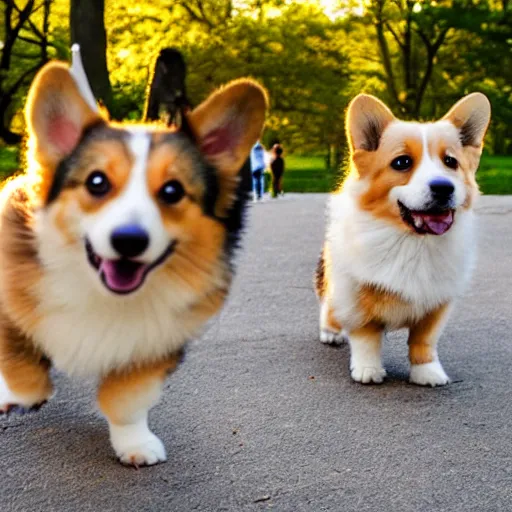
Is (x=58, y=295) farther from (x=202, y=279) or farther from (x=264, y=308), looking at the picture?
(x=264, y=308)

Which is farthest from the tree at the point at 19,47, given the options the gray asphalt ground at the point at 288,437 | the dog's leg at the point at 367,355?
the dog's leg at the point at 367,355

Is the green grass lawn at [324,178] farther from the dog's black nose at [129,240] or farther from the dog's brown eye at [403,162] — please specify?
the dog's black nose at [129,240]

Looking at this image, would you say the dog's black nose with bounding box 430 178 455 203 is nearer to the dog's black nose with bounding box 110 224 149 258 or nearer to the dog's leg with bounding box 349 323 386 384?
the dog's leg with bounding box 349 323 386 384

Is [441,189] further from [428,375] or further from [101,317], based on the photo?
[101,317]

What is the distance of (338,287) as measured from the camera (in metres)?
3.71

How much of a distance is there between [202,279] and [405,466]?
1012 millimetres

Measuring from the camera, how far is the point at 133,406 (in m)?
2.53

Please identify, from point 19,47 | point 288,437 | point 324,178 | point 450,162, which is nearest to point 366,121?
point 450,162

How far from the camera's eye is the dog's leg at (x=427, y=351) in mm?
3506

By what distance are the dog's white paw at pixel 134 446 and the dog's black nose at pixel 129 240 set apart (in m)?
0.84

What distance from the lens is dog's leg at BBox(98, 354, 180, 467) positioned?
250 centimetres

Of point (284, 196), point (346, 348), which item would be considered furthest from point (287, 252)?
point (284, 196)

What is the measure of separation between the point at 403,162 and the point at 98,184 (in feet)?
5.46

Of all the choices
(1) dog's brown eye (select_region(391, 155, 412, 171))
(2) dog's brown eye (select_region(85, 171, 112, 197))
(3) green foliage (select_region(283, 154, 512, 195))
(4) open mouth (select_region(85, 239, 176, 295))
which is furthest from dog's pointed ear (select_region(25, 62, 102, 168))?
(3) green foliage (select_region(283, 154, 512, 195))
